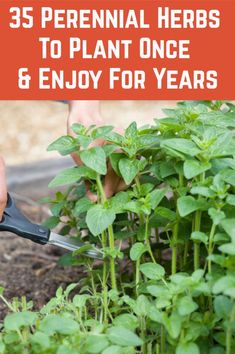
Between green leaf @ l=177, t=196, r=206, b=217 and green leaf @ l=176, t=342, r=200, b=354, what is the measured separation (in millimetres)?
248

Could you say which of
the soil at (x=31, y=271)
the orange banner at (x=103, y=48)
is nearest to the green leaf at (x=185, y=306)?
the soil at (x=31, y=271)

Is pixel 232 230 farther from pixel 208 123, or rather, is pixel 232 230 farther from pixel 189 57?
pixel 189 57

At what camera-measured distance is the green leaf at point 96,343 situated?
52.3 inches

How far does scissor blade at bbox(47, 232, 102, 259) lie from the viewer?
1.81 meters

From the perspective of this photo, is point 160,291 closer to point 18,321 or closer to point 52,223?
point 18,321

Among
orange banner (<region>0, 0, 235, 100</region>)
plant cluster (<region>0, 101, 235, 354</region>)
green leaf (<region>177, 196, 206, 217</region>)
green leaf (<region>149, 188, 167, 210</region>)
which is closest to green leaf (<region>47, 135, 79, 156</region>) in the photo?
plant cluster (<region>0, 101, 235, 354</region>)

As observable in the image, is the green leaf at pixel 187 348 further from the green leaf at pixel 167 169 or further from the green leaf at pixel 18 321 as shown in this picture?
the green leaf at pixel 167 169

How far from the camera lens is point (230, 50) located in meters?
3.50

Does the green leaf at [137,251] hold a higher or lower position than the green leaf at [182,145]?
lower

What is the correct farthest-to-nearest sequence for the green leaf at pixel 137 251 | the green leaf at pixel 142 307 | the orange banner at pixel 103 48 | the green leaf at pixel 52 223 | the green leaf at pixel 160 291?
1. the orange banner at pixel 103 48
2. the green leaf at pixel 52 223
3. the green leaf at pixel 137 251
4. the green leaf at pixel 142 307
5. the green leaf at pixel 160 291

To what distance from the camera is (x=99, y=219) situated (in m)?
1.60

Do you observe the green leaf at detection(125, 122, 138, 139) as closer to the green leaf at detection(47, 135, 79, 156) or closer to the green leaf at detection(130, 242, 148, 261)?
the green leaf at detection(47, 135, 79, 156)

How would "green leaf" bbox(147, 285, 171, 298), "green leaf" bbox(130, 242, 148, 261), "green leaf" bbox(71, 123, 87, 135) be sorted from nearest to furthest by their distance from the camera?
"green leaf" bbox(147, 285, 171, 298) < "green leaf" bbox(130, 242, 148, 261) < "green leaf" bbox(71, 123, 87, 135)

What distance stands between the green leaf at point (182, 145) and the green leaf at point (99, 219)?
0.19 metres
